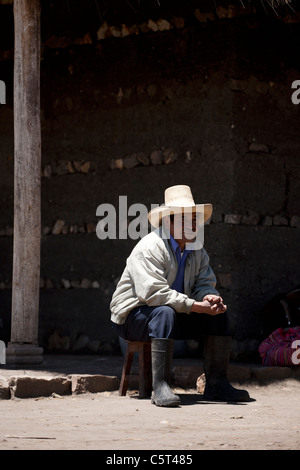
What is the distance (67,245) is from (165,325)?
3.32 m

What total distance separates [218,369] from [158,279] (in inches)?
30.1

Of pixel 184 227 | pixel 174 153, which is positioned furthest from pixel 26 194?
pixel 174 153

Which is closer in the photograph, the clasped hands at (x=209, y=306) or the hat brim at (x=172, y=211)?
the clasped hands at (x=209, y=306)

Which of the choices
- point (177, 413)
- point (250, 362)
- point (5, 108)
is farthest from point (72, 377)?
point (5, 108)

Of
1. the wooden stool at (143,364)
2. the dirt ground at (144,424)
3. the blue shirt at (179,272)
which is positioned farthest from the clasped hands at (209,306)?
the dirt ground at (144,424)

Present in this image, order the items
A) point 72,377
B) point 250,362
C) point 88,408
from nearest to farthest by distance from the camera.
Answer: point 88,408
point 72,377
point 250,362

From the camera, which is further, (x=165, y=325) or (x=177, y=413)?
(x=165, y=325)

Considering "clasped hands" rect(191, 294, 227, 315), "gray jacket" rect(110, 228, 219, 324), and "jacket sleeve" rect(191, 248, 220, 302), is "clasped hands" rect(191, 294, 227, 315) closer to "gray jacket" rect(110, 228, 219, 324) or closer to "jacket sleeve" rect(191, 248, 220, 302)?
"gray jacket" rect(110, 228, 219, 324)

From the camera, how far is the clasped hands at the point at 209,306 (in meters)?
5.70

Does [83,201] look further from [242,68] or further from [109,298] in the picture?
[242,68]

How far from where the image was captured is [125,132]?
8445 mm

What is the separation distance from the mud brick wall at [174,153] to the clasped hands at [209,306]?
205 centimetres

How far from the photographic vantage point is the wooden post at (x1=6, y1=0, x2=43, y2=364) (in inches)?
264

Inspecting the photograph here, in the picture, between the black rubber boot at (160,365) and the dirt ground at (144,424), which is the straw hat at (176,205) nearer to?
the black rubber boot at (160,365)
